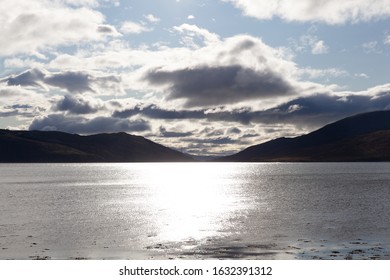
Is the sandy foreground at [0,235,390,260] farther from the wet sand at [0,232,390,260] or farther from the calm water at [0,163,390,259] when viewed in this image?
the calm water at [0,163,390,259]

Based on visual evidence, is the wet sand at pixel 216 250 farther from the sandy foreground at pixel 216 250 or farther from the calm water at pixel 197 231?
the calm water at pixel 197 231

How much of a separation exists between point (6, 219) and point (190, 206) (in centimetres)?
3909

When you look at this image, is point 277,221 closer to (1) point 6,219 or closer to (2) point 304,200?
(2) point 304,200

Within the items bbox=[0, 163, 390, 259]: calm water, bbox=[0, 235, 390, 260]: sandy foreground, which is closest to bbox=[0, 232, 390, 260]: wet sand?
bbox=[0, 235, 390, 260]: sandy foreground

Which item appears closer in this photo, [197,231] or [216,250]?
[216,250]

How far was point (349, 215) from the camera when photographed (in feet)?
256

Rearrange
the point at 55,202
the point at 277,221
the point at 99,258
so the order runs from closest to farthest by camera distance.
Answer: the point at 99,258 < the point at 277,221 < the point at 55,202

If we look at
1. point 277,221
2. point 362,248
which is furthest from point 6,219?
point 362,248

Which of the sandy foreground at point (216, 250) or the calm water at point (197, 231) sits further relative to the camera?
the calm water at point (197, 231)

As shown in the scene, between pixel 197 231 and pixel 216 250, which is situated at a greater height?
pixel 216 250

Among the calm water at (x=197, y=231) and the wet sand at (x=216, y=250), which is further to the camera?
the calm water at (x=197, y=231)

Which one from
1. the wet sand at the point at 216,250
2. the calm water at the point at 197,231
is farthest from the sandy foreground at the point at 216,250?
the calm water at the point at 197,231

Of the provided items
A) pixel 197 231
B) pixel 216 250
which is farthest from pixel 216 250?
pixel 197 231

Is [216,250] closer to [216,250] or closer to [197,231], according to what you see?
[216,250]
